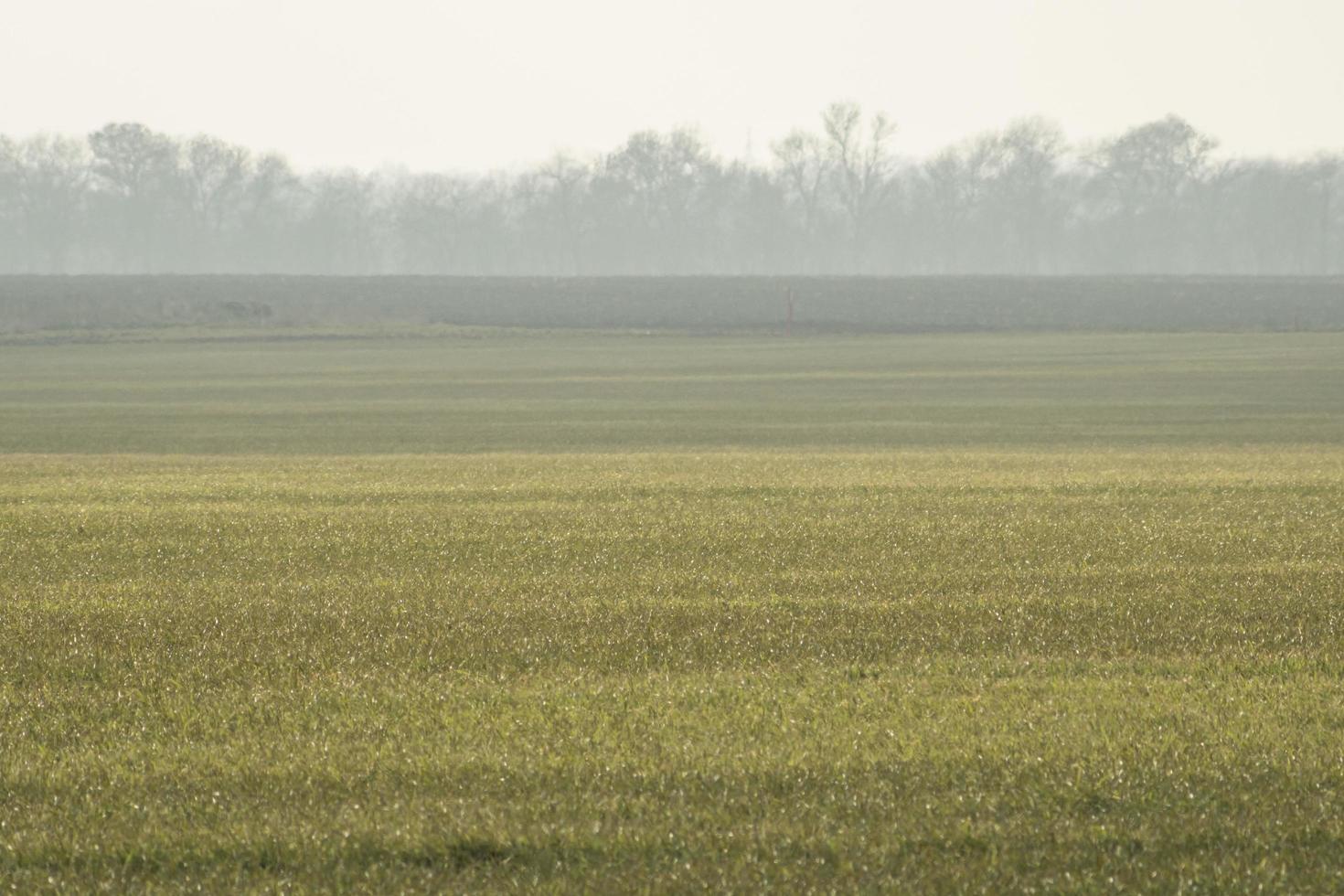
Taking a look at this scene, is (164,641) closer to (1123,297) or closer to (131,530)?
(131,530)

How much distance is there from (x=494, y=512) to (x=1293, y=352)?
39.8 meters

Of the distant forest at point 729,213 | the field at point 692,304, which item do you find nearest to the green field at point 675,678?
the field at point 692,304

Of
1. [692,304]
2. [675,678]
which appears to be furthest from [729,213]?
[675,678]

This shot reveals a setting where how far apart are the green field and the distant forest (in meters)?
123

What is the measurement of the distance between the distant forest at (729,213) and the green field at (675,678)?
122757mm

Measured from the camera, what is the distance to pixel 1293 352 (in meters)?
47.9

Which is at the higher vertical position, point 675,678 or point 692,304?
point 692,304

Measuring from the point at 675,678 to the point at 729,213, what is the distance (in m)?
137

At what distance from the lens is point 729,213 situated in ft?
469

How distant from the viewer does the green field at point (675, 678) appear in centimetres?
533

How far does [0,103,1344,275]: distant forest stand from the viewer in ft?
447

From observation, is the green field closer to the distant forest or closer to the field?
the field

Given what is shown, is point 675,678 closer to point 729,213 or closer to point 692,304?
point 692,304

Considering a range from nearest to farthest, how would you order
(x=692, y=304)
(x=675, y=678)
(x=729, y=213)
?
1. (x=675, y=678)
2. (x=692, y=304)
3. (x=729, y=213)
